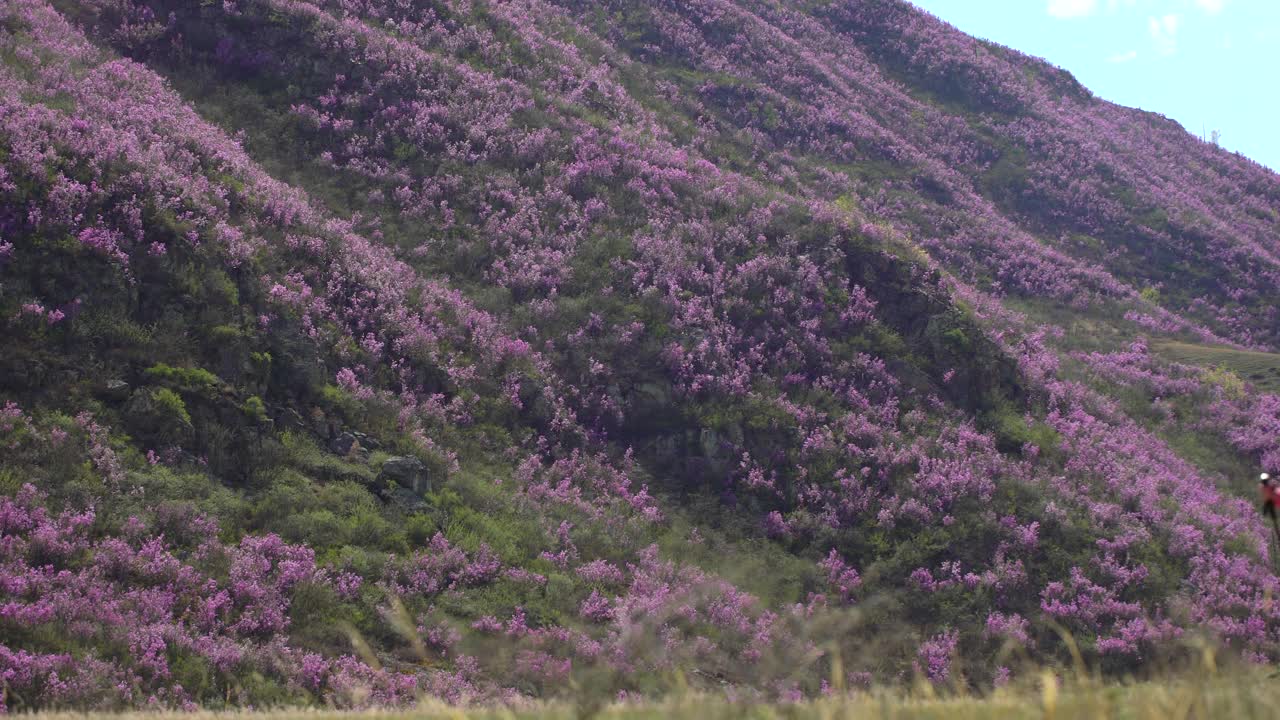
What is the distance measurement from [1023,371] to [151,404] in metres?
20.3

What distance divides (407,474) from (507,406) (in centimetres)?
377

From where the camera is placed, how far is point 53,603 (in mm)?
9094

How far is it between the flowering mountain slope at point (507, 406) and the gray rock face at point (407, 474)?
44 mm

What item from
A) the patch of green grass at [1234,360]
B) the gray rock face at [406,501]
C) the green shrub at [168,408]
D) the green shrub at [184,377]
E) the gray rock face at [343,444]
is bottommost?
the gray rock face at [406,501]

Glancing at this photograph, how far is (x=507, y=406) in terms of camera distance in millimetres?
17578

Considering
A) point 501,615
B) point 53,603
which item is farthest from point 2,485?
point 501,615

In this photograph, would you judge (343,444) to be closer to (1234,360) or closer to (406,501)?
(406,501)

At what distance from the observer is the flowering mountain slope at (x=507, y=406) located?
1088 cm

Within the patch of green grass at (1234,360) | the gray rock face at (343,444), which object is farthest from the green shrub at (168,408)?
the patch of green grass at (1234,360)

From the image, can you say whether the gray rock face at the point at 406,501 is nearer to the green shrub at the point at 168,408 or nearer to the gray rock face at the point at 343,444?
the gray rock face at the point at 343,444

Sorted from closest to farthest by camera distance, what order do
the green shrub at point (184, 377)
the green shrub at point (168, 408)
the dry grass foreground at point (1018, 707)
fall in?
the dry grass foreground at point (1018, 707)
the green shrub at point (168, 408)
the green shrub at point (184, 377)

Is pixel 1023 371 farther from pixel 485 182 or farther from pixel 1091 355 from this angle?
pixel 485 182

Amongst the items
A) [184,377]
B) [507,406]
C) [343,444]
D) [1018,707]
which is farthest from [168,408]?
[1018,707]

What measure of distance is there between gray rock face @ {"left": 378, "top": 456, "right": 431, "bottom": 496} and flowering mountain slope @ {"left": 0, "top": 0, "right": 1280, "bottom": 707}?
1.8 inches
